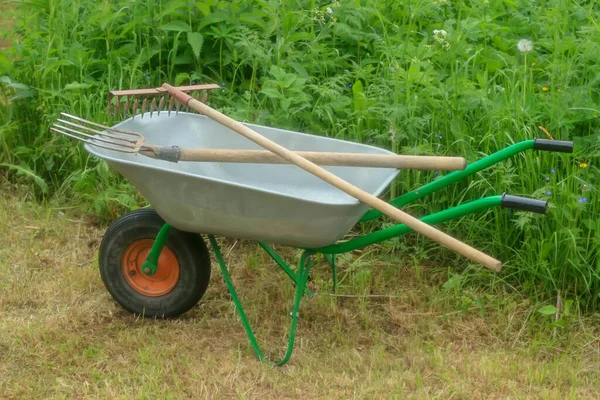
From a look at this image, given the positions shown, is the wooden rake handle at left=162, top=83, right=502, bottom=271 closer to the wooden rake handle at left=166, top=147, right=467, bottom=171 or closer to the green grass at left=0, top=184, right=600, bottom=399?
the wooden rake handle at left=166, top=147, right=467, bottom=171

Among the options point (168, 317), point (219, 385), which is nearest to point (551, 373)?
point (219, 385)

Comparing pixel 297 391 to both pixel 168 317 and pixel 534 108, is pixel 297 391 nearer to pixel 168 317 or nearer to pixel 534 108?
pixel 168 317

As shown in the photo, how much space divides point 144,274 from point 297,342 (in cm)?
74

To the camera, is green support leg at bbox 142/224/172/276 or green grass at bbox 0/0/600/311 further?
green grass at bbox 0/0/600/311

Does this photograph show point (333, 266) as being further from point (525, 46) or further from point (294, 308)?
point (525, 46)

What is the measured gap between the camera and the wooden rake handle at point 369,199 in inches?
118

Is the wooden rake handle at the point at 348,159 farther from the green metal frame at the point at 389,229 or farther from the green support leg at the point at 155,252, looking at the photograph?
the green support leg at the point at 155,252

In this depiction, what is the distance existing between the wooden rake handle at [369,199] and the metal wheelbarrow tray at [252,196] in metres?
0.08

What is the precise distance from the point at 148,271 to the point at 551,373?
173 cm

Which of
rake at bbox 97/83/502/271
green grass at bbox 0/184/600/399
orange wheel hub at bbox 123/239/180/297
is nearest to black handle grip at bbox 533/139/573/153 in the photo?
rake at bbox 97/83/502/271

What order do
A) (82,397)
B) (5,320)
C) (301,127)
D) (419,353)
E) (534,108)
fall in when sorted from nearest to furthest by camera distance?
(82,397) → (419,353) → (5,320) → (534,108) → (301,127)

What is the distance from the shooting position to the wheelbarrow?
3336 millimetres

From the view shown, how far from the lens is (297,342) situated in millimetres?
3859

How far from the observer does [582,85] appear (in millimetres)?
4441
